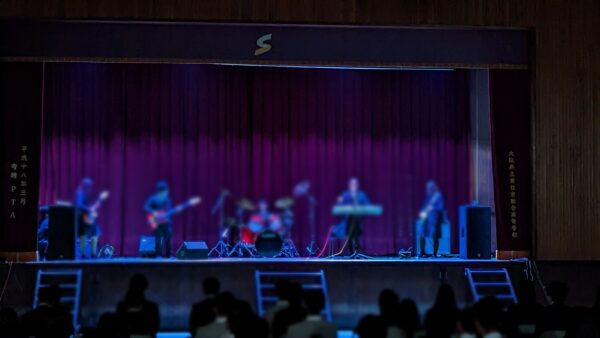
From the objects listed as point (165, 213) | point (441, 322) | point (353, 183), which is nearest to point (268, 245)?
point (165, 213)

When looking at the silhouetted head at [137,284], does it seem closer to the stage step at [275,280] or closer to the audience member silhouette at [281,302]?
the audience member silhouette at [281,302]

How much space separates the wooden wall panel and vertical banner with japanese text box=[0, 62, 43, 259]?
2182 mm

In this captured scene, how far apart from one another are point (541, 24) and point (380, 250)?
160 inches

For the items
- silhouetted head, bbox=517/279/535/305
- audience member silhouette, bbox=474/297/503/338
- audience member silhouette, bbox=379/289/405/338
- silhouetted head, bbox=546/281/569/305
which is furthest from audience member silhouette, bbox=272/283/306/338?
silhouetted head, bbox=546/281/569/305

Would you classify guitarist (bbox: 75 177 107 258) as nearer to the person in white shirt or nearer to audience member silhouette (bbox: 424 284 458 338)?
the person in white shirt

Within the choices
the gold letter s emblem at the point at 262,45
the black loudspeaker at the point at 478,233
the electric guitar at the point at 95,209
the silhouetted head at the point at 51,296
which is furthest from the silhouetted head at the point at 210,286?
the electric guitar at the point at 95,209

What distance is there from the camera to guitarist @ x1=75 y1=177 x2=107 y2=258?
11.2 metres

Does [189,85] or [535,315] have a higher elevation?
[189,85]

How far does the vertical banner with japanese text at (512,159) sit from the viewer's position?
10.9 metres

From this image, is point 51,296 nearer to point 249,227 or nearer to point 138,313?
point 138,313

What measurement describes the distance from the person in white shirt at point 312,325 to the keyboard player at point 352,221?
5.39 meters

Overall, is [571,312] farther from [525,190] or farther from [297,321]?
[525,190]

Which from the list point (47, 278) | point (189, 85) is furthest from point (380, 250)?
point (47, 278)

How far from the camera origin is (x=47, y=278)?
34.0 feet
